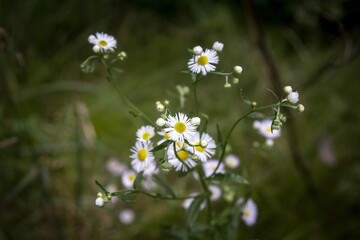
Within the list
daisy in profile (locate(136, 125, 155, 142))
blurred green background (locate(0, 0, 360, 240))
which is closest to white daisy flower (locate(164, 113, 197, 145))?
daisy in profile (locate(136, 125, 155, 142))

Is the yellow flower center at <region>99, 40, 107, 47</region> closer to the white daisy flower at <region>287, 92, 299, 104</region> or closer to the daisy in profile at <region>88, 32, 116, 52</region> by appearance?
the daisy in profile at <region>88, 32, 116, 52</region>

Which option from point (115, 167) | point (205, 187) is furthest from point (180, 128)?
point (115, 167)

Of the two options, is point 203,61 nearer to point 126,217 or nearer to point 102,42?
point 102,42

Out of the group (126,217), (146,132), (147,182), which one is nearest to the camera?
(146,132)

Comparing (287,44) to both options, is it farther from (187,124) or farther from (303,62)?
(187,124)

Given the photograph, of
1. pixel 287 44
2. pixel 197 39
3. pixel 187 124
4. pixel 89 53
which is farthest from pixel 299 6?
pixel 187 124

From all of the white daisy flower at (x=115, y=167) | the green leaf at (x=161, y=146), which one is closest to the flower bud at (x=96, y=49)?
the green leaf at (x=161, y=146)
